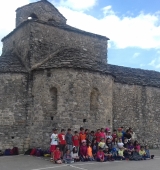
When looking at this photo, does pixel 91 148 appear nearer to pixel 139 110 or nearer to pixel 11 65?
pixel 11 65

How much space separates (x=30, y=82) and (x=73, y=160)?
18.6ft

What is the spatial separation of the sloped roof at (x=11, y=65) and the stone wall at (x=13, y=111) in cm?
23

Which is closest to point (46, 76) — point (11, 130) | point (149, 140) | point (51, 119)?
point (51, 119)

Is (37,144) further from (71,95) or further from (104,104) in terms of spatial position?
(104,104)

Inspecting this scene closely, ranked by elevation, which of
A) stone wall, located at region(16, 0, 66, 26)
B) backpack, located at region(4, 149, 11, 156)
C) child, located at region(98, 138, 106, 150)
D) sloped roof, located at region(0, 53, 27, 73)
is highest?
stone wall, located at region(16, 0, 66, 26)

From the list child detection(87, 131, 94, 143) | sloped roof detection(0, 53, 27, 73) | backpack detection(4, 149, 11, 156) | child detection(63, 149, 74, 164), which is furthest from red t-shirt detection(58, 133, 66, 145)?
sloped roof detection(0, 53, 27, 73)

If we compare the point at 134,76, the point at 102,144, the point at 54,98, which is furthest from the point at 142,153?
the point at 134,76

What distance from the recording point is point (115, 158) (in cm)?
1313

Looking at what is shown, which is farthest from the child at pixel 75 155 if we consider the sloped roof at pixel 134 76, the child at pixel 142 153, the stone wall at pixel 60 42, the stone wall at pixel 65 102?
the sloped roof at pixel 134 76

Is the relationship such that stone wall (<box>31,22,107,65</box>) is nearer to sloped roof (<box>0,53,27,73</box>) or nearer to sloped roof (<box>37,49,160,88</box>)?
sloped roof (<box>37,49,160,88</box>)

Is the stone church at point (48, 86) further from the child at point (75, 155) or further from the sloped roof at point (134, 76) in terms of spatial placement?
the child at point (75, 155)

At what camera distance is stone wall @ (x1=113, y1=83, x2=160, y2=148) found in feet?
62.2

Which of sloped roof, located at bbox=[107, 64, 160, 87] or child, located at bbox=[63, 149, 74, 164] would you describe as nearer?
child, located at bbox=[63, 149, 74, 164]

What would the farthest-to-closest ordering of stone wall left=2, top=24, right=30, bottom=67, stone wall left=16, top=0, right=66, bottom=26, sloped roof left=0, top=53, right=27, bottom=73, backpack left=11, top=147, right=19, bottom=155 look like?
1. stone wall left=16, top=0, right=66, bottom=26
2. stone wall left=2, top=24, right=30, bottom=67
3. sloped roof left=0, top=53, right=27, bottom=73
4. backpack left=11, top=147, right=19, bottom=155
